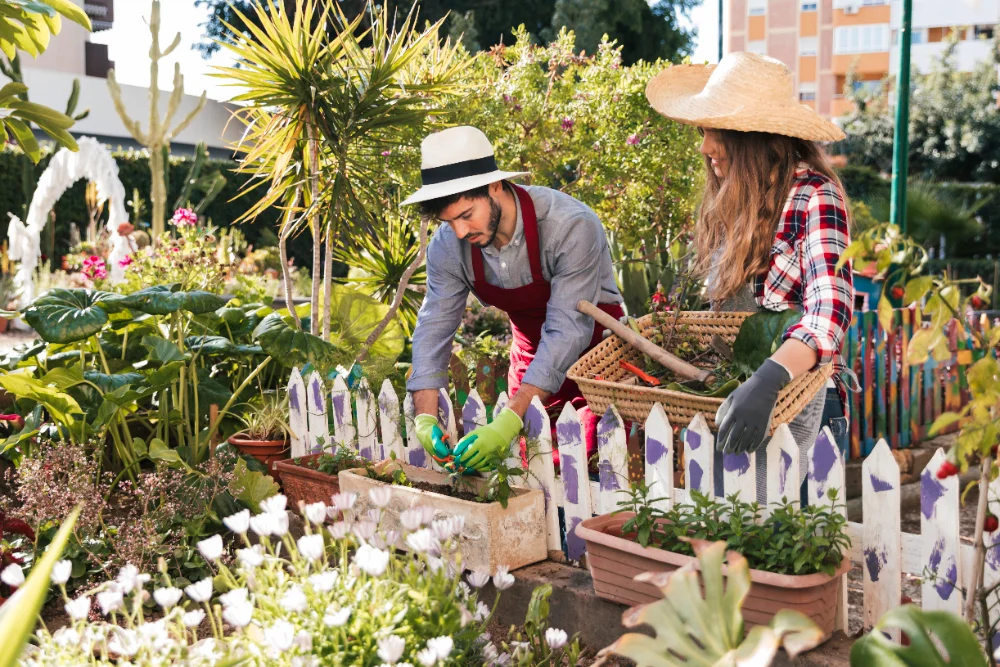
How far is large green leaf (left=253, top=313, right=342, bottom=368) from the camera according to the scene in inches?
141

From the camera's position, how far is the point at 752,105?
246 cm

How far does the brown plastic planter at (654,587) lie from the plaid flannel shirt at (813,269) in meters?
0.53

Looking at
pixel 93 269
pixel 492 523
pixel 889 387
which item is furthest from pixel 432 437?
pixel 889 387

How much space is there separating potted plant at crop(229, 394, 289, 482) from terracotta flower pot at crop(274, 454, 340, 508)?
1.02 ft

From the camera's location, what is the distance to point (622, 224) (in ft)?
21.8

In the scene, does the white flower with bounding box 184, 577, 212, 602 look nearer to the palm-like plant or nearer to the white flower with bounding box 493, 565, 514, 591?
the white flower with bounding box 493, 565, 514, 591

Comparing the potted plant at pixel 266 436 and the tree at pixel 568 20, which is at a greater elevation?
the tree at pixel 568 20

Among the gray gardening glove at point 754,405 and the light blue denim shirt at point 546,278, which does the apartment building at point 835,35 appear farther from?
the gray gardening glove at point 754,405

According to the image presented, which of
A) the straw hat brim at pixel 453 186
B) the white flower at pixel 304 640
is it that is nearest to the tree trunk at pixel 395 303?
the straw hat brim at pixel 453 186

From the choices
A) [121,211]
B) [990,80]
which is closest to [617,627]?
[121,211]

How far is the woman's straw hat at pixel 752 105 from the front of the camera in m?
2.42

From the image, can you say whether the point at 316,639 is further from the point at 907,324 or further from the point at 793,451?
the point at 907,324

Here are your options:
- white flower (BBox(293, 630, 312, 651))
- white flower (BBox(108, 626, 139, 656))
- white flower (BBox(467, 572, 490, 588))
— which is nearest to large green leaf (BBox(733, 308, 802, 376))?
white flower (BBox(467, 572, 490, 588))

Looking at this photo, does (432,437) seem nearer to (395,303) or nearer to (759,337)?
(759,337)
